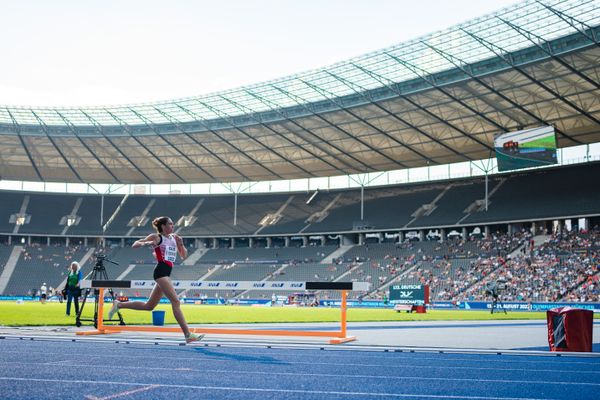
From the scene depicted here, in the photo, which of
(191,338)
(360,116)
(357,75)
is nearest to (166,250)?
(191,338)

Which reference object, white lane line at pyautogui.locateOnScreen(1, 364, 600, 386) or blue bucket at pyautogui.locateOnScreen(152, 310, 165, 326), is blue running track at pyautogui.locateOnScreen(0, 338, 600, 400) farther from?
blue bucket at pyautogui.locateOnScreen(152, 310, 165, 326)

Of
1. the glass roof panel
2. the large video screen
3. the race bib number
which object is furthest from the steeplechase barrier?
the large video screen

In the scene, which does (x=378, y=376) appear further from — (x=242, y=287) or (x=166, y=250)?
(x=242, y=287)

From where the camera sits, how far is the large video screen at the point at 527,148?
43500mm

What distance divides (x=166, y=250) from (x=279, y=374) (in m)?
3.94

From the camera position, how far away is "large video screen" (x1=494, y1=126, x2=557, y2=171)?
1713 inches

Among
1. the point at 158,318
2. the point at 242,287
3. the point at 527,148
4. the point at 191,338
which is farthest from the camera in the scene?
the point at 527,148

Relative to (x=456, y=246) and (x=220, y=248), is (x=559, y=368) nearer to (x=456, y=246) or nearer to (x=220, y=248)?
(x=456, y=246)

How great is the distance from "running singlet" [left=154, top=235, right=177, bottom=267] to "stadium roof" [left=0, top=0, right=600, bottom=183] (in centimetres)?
2897

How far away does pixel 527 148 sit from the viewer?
144 feet

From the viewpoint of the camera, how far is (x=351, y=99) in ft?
157

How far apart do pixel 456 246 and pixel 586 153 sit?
13628mm

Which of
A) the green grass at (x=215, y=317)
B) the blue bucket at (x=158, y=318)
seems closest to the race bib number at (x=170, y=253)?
the blue bucket at (x=158, y=318)

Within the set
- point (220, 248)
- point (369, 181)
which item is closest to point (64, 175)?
point (220, 248)
